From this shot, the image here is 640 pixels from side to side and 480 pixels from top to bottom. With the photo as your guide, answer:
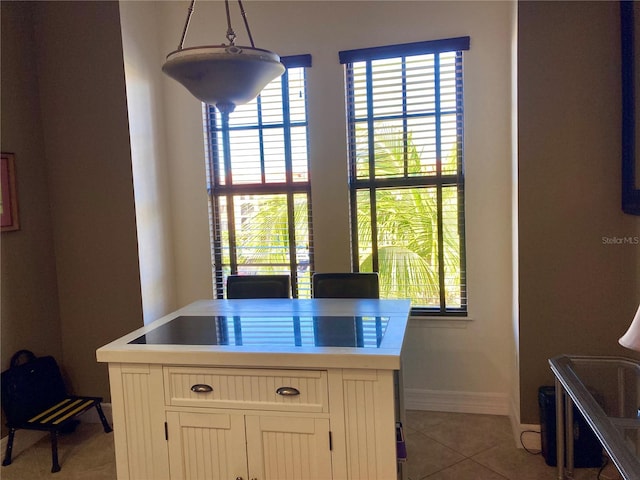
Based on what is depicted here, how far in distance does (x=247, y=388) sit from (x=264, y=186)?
188 cm

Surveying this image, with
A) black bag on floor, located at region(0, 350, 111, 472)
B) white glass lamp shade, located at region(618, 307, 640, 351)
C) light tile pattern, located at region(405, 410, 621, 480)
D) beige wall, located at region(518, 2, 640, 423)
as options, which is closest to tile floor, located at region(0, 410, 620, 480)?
light tile pattern, located at region(405, 410, 621, 480)

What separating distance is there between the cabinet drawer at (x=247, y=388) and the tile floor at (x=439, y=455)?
3.36ft

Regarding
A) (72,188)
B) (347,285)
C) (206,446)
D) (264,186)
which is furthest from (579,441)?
(72,188)

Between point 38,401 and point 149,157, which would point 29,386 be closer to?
point 38,401

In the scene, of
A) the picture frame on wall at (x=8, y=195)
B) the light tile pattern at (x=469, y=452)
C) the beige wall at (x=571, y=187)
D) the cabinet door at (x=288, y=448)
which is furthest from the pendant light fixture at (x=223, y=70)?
the light tile pattern at (x=469, y=452)

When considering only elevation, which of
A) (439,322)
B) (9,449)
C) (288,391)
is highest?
(288,391)

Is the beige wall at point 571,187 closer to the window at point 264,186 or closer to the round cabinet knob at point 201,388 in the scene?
the window at point 264,186

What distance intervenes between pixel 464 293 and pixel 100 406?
8.08ft

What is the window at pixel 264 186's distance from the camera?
3486 millimetres

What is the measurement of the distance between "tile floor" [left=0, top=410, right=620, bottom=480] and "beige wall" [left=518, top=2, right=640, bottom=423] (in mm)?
526

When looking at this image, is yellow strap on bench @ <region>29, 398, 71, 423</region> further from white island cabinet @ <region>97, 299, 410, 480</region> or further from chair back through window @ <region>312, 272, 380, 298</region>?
chair back through window @ <region>312, 272, 380, 298</region>

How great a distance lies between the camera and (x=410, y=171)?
3.31m

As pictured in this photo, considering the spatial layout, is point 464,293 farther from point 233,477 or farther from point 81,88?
point 81,88

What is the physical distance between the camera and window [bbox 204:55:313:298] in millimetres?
3486
